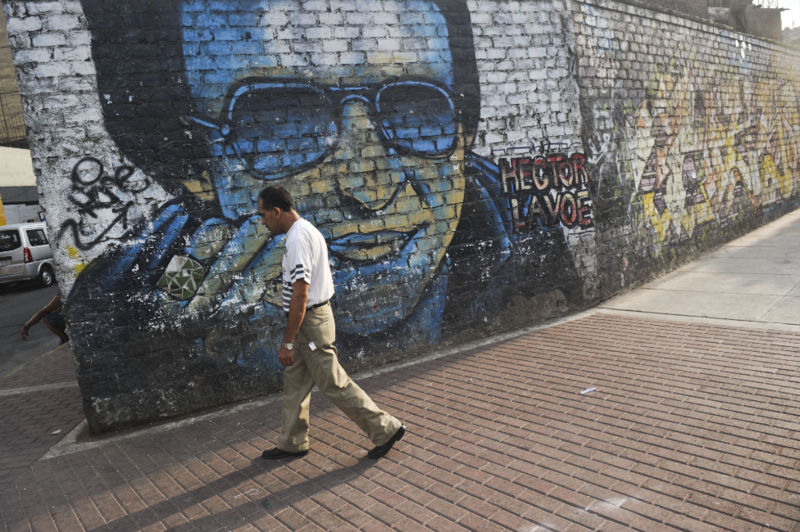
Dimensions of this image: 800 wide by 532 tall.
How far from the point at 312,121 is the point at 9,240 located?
1352cm

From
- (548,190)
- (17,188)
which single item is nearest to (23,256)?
(17,188)

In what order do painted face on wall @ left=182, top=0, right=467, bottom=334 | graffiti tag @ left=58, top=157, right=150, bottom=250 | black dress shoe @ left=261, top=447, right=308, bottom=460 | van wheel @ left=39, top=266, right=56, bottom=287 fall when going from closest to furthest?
black dress shoe @ left=261, top=447, right=308, bottom=460 → graffiti tag @ left=58, top=157, right=150, bottom=250 → painted face on wall @ left=182, top=0, right=467, bottom=334 → van wheel @ left=39, top=266, right=56, bottom=287

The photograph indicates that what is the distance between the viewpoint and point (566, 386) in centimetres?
497

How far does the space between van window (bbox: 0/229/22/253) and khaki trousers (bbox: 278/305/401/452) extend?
48.1 feet

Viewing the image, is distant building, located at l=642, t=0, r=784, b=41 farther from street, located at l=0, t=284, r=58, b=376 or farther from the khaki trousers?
street, located at l=0, t=284, r=58, b=376

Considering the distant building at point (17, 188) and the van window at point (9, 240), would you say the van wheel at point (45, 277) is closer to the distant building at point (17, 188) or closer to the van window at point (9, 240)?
the van window at point (9, 240)

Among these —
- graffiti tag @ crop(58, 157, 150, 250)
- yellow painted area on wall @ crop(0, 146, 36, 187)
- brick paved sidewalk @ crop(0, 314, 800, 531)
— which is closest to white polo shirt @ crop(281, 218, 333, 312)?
brick paved sidewalk @ crop(0, 314, 800, 531)

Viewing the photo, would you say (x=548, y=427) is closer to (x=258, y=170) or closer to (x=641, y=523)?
(x=641, y=523)

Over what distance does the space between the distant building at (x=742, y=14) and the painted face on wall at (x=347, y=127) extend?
11.6 m

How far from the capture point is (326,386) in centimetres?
402

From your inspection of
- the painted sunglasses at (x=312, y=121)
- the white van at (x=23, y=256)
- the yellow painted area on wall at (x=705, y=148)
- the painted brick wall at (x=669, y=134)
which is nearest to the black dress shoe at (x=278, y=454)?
the painted sunglasses at (x=312, y=121)

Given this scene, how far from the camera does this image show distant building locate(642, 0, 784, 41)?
15492mm

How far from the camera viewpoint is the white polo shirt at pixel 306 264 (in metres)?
3.89

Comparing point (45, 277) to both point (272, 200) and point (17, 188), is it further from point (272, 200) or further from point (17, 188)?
point (272, 200)
